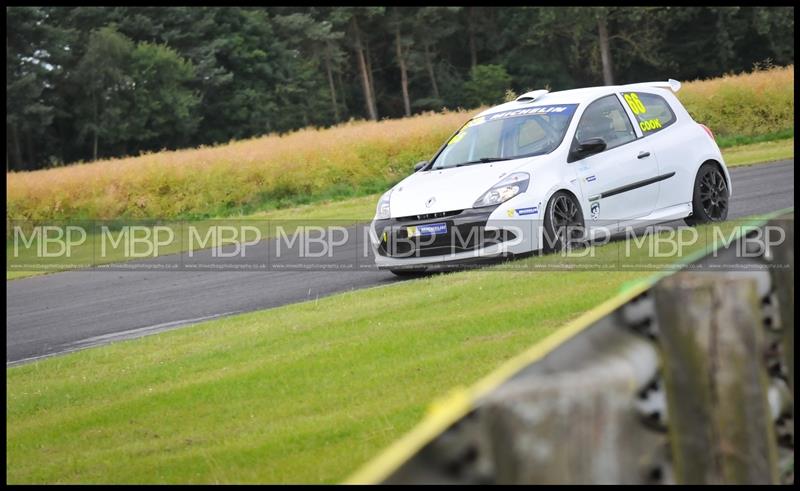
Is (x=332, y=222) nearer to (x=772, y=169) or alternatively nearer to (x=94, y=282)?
(x=94, y=282)

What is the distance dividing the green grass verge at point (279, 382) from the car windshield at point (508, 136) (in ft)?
5.62

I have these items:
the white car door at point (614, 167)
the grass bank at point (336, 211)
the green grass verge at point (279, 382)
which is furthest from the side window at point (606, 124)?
the grass bank at point (336, 211)

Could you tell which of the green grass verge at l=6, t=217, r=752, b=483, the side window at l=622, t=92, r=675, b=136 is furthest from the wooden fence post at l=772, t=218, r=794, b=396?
the side window at l=622, t=92, r=675, b=136

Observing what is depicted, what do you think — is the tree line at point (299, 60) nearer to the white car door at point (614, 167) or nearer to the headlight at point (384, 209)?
the headlight at point (384, 209)

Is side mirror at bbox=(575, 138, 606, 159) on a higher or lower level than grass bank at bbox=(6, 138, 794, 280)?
higher

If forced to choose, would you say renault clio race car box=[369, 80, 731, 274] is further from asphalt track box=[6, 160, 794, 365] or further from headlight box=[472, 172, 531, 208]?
asphalt track box=[6, 160, 794, 365]

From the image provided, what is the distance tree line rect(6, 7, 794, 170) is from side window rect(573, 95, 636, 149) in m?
53.0

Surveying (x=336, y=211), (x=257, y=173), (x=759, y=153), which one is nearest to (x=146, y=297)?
(x=336, y=211)

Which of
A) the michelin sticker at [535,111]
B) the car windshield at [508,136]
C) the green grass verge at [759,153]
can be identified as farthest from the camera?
the green grass verge at [759,153]

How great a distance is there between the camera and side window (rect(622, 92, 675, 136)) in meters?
12.5

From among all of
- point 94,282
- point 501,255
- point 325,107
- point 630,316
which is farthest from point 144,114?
point 630,316

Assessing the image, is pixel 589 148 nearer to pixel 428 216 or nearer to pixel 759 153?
pixel 428 216

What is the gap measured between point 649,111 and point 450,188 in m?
2.66

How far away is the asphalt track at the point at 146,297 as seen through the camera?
37.2 ft
